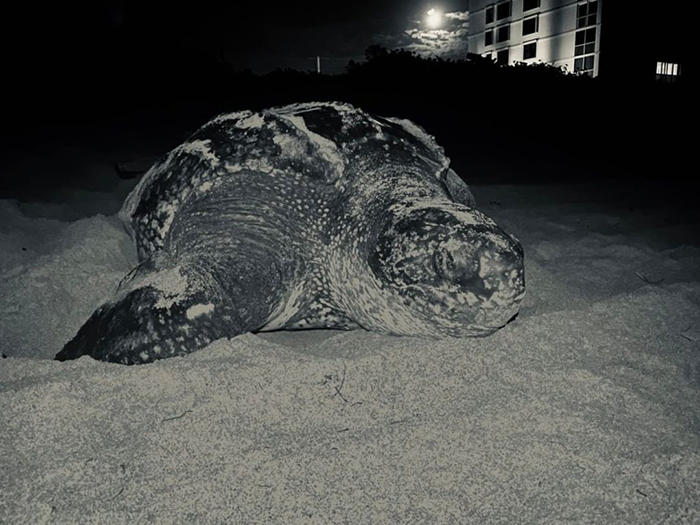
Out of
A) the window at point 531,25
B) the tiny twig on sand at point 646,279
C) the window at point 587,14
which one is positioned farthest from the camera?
the window at point 531,25

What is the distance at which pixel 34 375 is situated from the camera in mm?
1170

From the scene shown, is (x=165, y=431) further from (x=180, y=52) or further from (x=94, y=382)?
(x=180, y=52)

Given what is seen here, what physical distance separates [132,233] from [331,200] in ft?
3.50

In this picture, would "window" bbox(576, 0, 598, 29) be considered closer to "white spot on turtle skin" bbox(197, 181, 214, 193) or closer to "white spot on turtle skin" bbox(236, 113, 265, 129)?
"white spot on turtle skin" bbox(236, 113, 265, 129)

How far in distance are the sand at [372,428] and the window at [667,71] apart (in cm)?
1191

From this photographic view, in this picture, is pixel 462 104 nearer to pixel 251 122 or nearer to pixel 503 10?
pixel 251 122

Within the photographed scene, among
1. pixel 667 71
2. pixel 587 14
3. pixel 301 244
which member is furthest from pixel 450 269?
pixel 587 14

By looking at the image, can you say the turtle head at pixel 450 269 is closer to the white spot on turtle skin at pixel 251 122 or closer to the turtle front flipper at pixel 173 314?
the turtle front flipper at pixel 173 314

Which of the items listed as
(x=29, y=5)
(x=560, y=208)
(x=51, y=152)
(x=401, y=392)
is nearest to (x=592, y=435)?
(x=401, y=392)

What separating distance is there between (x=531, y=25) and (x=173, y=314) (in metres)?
17.2

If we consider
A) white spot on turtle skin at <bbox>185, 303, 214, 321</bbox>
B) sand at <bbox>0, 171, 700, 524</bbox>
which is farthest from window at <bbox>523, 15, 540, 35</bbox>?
white spot on turtle skin at <bbox>185, 303, 214, 321</bbox>

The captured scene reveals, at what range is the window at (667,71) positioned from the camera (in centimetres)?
1108

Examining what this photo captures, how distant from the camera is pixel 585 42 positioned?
1341 centimetres

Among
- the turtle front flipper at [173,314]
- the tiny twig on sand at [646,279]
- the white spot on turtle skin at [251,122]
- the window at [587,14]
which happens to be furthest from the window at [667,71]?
the turtle front flipper at [173,314]
